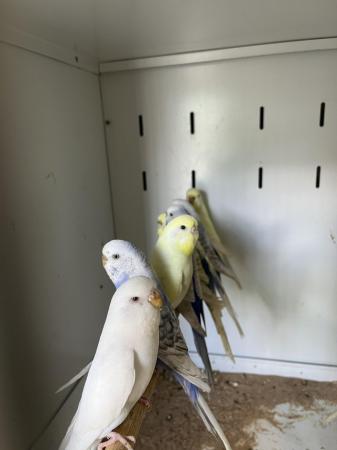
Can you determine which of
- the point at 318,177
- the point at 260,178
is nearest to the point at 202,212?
the point at 260,178

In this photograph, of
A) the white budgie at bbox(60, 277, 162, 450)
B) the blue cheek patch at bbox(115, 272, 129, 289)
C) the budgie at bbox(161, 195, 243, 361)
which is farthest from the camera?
the budgie at bbox(161, 195, 243, 361)

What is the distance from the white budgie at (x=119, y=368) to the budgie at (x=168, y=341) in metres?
0.05

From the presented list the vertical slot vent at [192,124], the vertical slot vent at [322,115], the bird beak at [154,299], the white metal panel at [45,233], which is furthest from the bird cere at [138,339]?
the vertical slot vent at [322,115]

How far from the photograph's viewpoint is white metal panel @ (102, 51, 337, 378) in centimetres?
75

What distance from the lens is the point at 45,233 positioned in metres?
0.60

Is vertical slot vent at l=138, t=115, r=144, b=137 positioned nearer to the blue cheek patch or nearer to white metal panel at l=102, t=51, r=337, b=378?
white metal panel at l=102, t=51, r=337, b=378

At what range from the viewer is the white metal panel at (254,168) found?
2.45 ft

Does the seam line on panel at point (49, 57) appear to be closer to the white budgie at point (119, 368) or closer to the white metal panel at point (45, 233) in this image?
the white metal panel at point (45, 233)

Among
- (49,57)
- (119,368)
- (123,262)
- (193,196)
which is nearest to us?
(119,368)

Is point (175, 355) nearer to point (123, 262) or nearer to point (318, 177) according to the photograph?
point (123, 262)

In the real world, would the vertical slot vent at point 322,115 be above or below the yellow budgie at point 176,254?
above

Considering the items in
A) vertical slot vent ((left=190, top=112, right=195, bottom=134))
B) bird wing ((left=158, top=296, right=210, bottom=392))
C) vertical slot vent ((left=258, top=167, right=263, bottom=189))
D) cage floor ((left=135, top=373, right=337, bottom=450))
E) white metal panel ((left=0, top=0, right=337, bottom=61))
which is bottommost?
cage floor ((left=135, top=373, right=337, bottom=450))

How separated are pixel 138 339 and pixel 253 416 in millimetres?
571

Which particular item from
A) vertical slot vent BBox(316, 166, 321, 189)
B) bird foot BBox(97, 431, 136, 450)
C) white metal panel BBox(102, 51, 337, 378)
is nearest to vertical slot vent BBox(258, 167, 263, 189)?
white metal panel BBox(102, 51, 337, 378)
